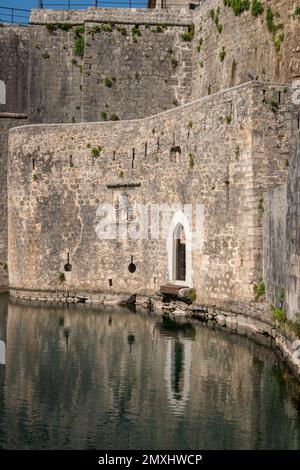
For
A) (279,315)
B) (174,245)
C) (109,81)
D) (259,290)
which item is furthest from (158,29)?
(279,315)

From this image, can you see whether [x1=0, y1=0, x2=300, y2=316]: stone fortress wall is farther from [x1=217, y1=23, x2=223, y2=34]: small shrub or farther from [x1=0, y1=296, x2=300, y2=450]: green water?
[x1=0, y1=296, x2=300, y2=450]: green water

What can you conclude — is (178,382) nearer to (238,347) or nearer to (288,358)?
(288,358)

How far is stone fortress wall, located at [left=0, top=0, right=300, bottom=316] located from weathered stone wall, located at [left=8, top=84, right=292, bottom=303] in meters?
0.04

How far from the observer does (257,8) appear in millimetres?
25656

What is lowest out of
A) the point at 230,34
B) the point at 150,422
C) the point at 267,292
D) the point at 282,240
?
the point at 150,422

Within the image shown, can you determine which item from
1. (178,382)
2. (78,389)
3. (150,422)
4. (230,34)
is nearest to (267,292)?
(178,382)

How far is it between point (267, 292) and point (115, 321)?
4597mm

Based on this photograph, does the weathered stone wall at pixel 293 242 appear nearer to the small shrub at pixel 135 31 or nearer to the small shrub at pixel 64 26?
the small shrub at pixel 135 31

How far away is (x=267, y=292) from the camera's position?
18031mm

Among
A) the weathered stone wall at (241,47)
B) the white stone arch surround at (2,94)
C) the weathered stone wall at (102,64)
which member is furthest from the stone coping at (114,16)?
the white stone arch surround at (2,94)

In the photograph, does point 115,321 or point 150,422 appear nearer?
point 150,422

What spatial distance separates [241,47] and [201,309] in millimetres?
10030

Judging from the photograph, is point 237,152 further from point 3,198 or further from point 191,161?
point 3,198

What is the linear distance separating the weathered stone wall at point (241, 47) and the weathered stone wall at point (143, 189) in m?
4.29
